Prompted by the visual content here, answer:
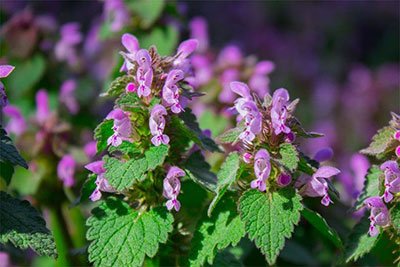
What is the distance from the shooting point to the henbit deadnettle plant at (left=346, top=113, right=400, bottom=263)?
2453 mm

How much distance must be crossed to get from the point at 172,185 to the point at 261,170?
0.29 m

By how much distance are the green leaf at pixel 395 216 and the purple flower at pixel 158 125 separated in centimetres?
69

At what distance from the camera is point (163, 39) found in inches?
172

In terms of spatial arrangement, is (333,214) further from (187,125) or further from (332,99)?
(332,99)

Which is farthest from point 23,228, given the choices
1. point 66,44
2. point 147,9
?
point 66,44

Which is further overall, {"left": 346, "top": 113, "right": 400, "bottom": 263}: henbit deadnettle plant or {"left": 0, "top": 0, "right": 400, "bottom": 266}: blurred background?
{"left": 0, "top": 0, "right": 400, "bottom": 266}: blurred background

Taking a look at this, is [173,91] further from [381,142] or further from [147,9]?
[147,9]

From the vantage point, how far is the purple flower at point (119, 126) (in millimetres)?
2457

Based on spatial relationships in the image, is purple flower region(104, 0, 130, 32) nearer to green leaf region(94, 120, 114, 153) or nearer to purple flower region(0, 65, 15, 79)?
green leaf region(94, 120, 114, 153)

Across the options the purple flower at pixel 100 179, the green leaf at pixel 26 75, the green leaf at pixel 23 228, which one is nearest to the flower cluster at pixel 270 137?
the purple flower at pixel 100 179

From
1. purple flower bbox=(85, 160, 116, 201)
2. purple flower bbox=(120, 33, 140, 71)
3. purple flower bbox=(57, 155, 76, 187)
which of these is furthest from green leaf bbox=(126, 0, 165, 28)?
purple flower bbox=(85, 160, 116, 201)

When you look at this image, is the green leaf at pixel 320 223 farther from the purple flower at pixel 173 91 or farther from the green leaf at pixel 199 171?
the purple flower at pixel 173 91

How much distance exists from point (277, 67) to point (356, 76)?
2.99ft

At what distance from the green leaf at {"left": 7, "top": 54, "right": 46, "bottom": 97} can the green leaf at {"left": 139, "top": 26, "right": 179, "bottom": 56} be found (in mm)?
561
